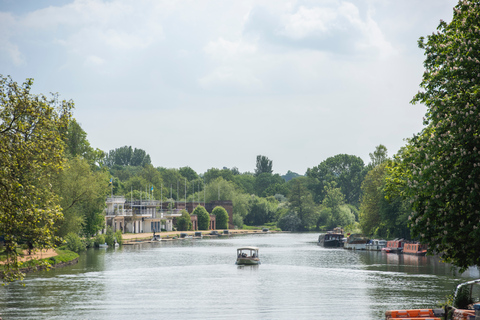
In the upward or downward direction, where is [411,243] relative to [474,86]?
downward

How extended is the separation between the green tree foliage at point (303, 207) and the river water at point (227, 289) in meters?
103

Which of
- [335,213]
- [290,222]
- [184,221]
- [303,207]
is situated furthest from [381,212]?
[303,207]

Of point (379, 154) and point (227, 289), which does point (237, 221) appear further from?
point (227, 289)

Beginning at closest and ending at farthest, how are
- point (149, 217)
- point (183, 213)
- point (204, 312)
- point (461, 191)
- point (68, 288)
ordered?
point (461, 191) < point (204, 312) < point (68, 288) < point (149, 217) < point (183, 213)

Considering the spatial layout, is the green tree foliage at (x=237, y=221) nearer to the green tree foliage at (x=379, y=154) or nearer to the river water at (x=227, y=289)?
the green tree foliage at (x=379, y=154)

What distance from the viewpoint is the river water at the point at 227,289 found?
32.2 metres

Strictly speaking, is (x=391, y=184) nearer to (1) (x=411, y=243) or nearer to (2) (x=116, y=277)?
(2) (x=116, y=277)

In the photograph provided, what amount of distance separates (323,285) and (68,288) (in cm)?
1905

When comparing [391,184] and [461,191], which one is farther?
[391,184]

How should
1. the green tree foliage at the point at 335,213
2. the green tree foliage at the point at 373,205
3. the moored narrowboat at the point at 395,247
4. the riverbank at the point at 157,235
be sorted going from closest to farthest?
the moored narrowboat at the point at 395,247, the green tree foliage at the point at 373,205, the riverbank at the point at 157,235, the green tree foliage at the point at 335,213

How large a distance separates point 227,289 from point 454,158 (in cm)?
2644

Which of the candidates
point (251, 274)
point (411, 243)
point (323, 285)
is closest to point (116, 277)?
point (251, 274)

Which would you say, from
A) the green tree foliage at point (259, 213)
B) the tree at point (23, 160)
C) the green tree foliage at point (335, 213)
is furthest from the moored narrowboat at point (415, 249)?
the green tree foliage at point (259, 213)

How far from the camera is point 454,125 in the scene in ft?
63.6
